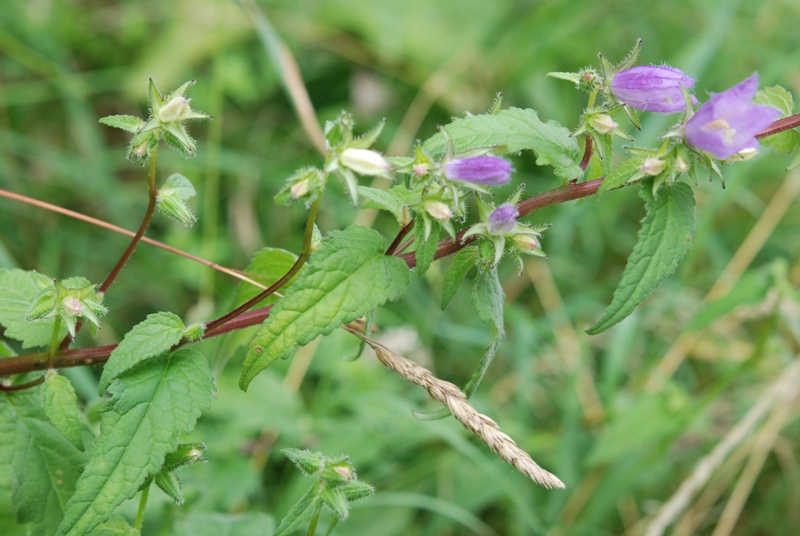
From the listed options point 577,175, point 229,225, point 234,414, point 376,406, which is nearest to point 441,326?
point 376,406

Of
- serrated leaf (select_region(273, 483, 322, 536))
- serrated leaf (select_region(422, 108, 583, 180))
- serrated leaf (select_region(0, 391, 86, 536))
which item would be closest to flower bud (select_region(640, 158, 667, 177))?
serrated leaf (select_region(422, 108, 583, 180))

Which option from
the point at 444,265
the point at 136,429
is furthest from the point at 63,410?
the point at 444,265

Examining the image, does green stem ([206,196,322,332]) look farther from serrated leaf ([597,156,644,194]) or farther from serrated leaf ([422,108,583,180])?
serrated leaf ([597,156,644,194])

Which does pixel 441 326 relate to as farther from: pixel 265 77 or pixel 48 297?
pixel 48 297

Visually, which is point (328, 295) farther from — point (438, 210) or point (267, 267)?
point (267, 267)

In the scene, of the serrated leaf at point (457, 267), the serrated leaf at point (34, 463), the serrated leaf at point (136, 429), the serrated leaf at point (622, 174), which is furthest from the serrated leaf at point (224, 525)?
the serrated leaf at point (622, 174)

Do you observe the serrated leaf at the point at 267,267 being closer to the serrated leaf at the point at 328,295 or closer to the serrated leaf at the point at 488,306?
the serrated leaf at the point at 328,295

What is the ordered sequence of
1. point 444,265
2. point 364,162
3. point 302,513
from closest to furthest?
point 364,162 < point 302,513 < point 444,265
